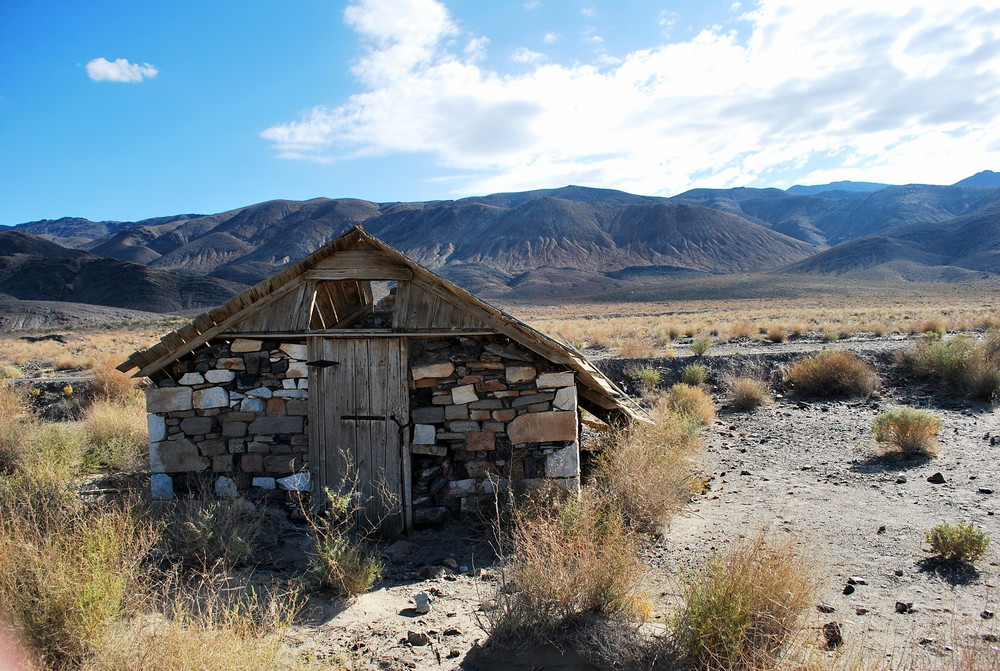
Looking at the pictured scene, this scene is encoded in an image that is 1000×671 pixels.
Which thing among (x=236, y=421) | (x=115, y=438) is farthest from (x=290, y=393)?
(x=115, y=438)

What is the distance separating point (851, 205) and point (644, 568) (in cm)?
15521

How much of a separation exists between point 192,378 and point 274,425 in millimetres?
1048

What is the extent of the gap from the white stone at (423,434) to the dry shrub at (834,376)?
983cm

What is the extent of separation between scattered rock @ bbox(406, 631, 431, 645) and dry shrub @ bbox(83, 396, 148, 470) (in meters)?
5.67

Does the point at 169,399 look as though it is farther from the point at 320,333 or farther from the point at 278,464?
the point at 320,333

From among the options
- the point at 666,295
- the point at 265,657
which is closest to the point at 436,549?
the point at 265,657

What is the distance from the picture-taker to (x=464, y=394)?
271 inches

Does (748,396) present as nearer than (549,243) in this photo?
Yes

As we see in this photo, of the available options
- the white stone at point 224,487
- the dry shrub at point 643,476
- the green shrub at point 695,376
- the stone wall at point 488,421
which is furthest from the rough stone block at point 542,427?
the green shrub at point 695,376

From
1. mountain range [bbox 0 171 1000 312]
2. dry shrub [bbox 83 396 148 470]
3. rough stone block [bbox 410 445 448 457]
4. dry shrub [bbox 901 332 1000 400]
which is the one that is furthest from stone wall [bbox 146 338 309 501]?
mountain range [bbox 0 171 1000 312]

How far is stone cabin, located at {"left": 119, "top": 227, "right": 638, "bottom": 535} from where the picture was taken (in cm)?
687

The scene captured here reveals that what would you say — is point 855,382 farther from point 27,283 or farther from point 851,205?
point 851,205

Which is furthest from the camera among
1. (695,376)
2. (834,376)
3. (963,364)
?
(695,376)

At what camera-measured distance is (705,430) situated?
37.3ft
